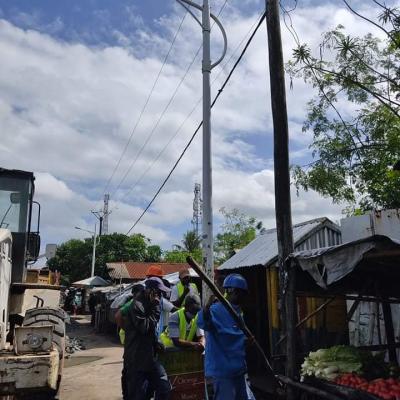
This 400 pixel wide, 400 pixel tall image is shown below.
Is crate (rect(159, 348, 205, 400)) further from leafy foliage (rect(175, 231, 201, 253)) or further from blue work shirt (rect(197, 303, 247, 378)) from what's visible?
leafy foliage (rect(175, 231, 201, 253))

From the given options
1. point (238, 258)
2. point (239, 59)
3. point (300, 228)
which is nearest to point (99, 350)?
Result: point (238, 258)

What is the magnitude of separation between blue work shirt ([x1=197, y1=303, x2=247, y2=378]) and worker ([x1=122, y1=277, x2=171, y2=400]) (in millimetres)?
762

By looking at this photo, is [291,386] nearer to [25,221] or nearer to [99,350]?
[25,221]

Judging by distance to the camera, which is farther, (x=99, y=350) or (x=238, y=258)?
(x=99, y=350)

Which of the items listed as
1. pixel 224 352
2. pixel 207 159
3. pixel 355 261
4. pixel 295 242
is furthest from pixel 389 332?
pixel 295 242

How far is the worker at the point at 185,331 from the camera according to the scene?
5.74m

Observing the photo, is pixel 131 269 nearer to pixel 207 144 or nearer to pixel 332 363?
pixel 207 144

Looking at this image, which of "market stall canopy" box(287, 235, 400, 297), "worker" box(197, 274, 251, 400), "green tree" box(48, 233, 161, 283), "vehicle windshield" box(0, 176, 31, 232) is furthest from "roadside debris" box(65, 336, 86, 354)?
"green tree" box(48, 233, 161, 283)

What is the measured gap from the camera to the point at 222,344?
15.4ft

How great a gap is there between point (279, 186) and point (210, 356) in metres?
2.87

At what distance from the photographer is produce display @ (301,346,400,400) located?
4184 mm

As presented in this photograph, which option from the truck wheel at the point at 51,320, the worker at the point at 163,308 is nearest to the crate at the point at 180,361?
the worker at the point at 163,308

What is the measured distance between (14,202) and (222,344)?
4.38 meters

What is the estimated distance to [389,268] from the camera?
5.03m
